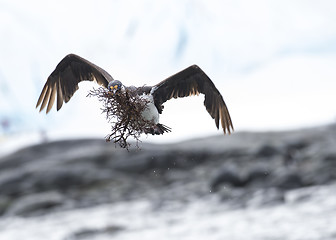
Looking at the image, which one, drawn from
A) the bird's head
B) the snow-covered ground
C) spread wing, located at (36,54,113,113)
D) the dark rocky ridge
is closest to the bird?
spread wing, located at (36,54,113,113)

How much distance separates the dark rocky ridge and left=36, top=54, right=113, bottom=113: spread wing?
86.8 feet

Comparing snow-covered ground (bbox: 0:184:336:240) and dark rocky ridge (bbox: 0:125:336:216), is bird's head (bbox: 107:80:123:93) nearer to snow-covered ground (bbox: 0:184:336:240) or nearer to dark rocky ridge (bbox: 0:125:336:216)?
snow-covered ground (bbox: 0:184:336:240)

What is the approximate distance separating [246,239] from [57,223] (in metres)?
12.9

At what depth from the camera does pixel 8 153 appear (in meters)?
52.8

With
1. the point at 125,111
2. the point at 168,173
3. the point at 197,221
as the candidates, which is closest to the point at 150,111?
the point at 125,111

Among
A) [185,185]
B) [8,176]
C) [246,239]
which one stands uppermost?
[8,176]

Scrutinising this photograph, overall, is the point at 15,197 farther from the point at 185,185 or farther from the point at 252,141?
the point at 252,141

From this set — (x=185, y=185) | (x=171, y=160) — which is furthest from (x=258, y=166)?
(x=171, y=160)

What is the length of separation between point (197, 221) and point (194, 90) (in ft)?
86.0

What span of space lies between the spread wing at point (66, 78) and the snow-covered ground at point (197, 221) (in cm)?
2255

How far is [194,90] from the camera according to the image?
18.9ft

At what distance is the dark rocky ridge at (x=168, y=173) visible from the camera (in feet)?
112

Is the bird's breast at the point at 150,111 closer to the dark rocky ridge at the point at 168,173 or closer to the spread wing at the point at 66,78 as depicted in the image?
the spread wing at the point at 66,78

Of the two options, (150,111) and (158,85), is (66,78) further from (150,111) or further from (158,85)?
(150,111)
